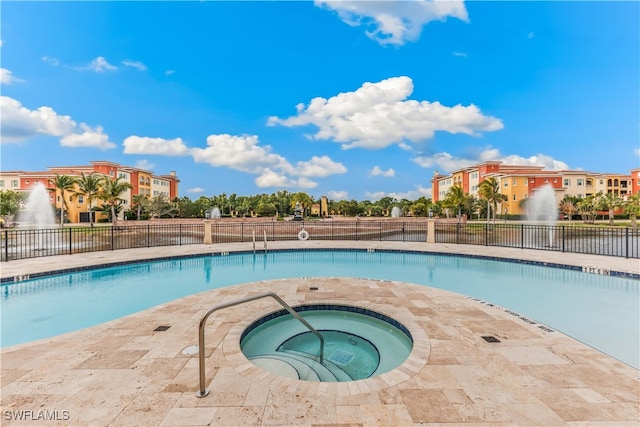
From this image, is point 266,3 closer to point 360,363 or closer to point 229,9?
point 229,9

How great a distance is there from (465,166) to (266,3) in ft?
155

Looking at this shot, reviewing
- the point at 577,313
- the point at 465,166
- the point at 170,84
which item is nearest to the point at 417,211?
the point at 465,166

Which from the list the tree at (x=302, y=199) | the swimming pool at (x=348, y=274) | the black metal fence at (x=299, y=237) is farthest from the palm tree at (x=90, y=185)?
the tree at (x=302, y=199)

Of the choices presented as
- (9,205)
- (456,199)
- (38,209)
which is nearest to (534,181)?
(456,199)

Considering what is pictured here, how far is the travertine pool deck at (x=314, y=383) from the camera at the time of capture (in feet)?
7.77

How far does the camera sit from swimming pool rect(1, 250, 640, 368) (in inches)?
198

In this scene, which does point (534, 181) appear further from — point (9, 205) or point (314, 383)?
point (9, 205)

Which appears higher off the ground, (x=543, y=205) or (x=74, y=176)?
(x=74, y=176)

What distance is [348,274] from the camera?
889cm

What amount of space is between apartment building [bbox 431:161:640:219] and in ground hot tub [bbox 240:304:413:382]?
41.6 meters

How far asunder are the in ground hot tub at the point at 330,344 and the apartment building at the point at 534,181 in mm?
41648

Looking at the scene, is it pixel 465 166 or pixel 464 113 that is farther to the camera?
pixel 465 166

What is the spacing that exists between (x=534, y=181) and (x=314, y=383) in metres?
50.0

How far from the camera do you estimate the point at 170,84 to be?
1875cm
